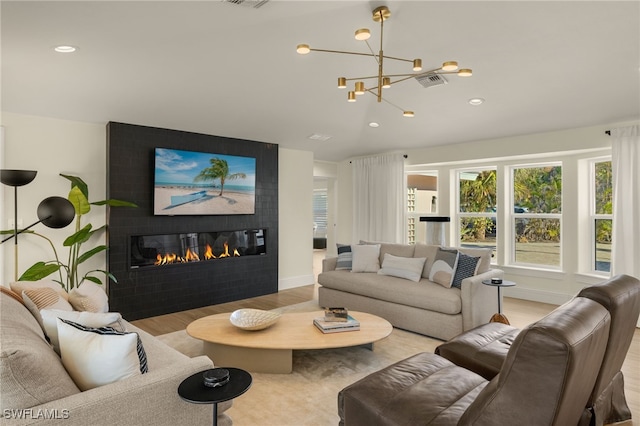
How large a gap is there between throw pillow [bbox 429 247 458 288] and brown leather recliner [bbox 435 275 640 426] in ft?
4.41

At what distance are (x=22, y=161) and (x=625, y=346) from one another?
5.35 meters

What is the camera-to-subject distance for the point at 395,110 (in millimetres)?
4906

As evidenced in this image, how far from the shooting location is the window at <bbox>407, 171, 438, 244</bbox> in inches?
273

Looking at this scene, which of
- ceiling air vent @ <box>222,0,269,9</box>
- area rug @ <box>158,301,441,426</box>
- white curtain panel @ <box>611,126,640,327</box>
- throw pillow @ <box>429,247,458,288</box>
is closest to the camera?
area rug @ <box>158,301,441,426</box>

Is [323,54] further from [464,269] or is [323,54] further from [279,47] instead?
[464,269]

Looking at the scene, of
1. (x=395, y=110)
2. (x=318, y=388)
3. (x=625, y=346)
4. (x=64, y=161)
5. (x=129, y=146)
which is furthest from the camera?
(x=395, y=110)

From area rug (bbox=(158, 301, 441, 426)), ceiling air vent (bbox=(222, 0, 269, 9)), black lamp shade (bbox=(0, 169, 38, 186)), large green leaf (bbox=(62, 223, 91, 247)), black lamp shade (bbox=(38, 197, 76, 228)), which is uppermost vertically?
ceiling air vent (bbox=(222, 0, 269, 9))

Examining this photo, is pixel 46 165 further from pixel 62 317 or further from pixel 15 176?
pixel 62 317

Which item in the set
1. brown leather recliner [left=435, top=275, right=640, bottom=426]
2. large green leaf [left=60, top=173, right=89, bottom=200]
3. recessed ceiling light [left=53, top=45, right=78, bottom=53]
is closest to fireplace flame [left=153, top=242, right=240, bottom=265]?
large green leaf [left=60, top=173, right=89, bottom=200]

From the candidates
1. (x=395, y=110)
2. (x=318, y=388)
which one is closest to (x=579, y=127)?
(x=395, y=110)

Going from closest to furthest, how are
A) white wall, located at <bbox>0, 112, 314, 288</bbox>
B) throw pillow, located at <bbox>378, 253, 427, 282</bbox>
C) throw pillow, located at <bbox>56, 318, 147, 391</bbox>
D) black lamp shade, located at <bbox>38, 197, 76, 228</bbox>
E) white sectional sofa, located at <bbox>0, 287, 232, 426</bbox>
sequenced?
white sectional sofa, located at <bbox>0, 287, 232, 426</bbox>, throw pillow, located at <bbox>56, 318, 147, 391</bbox>, black lamp shade, located at <bbox>38, 197, 76, 228</bbox>, white wall, located at <bbox>0, 112, 314, 288</bbox>, throw pillow, located at <bbox>378, 253, 427, 282</bbox>

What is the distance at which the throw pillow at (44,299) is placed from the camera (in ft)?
7.69

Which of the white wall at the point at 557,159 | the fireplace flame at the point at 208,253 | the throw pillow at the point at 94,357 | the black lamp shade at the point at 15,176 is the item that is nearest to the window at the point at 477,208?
the white wall at the point at 557,159

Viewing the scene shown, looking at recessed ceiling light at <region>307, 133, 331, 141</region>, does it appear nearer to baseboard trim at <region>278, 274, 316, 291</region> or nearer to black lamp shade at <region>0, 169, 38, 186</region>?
baseboard trim at <region>278, 274, 316, 291</region>
